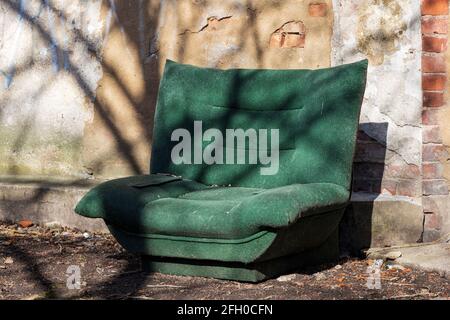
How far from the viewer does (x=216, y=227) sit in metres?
4.41

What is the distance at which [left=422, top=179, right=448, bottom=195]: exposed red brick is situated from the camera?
17.4 ft

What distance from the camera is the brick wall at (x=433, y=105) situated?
207 inches

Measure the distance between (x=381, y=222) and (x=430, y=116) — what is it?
0.67 meters

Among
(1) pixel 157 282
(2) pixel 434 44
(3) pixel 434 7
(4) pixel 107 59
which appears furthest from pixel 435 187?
(4) pixel 107 59

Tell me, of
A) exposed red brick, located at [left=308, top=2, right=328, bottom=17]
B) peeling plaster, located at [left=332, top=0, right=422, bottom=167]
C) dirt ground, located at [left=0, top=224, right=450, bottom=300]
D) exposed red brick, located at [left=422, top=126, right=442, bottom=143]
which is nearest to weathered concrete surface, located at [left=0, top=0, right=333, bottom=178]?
exposed red brick, located at [left=308, top=2, right=328, bottom=17]

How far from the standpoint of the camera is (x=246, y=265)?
4.53 metres

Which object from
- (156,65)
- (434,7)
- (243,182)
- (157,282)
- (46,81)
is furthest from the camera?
(46,81)

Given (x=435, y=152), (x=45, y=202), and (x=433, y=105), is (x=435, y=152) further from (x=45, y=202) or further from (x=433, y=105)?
(x=45, y=202)

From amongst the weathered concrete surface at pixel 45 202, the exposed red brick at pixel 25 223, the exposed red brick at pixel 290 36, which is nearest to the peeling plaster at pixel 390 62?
the exposed red brick at pixel 290 36

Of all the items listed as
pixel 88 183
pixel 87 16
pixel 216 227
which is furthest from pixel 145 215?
pixel 87 16

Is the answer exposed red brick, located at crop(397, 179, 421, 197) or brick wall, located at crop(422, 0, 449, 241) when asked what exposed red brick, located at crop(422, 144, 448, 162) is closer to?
brick wall, located at crop(422, 0, 449, 241)

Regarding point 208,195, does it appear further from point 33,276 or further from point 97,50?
point 97,50

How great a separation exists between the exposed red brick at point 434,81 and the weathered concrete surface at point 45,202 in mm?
2227

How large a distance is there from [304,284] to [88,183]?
207cm
